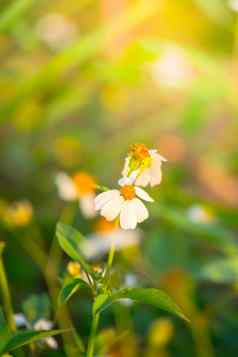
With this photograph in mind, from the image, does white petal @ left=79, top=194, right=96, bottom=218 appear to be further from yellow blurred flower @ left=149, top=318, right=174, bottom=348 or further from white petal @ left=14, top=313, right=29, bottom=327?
white petal @ left=14, top=313, right=29, bottom=327

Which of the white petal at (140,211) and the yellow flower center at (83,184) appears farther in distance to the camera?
the yellow flower center at (83,184)

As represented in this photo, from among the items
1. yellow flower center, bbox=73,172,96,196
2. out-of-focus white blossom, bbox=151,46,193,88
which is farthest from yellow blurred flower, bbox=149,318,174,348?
out-of-focus white blossom, bbox=151,46,193,88

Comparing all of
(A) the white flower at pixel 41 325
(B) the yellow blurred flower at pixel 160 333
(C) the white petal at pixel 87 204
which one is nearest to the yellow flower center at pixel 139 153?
(A) the white flower at pixel 41 325

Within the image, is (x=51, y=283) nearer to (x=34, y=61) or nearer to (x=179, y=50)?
(x=179, y=50)

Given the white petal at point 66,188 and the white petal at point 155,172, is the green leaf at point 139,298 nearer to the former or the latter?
the white petal at point 155,172

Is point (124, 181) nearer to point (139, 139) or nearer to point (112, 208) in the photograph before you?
point (112, 208)
